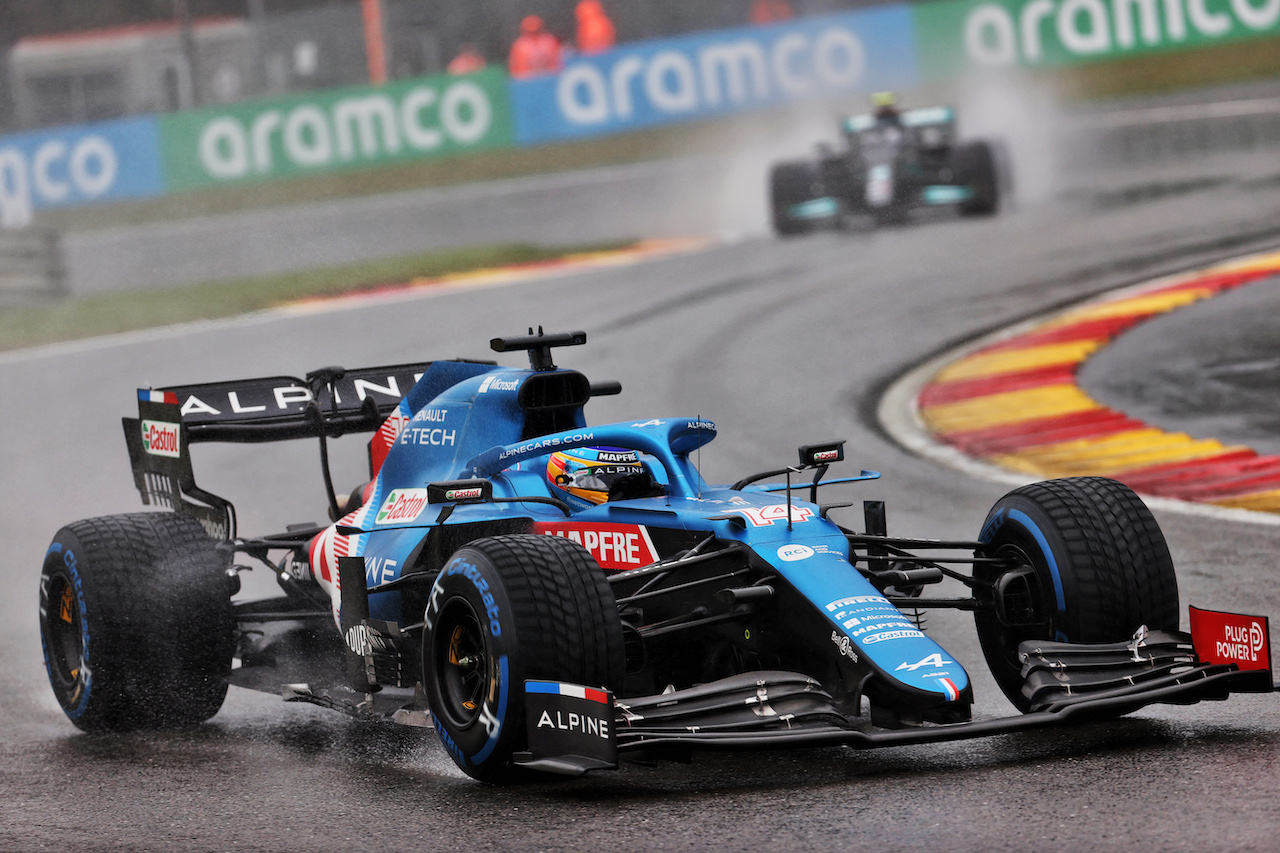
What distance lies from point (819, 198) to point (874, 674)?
52.7 ft

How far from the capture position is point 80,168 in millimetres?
27562

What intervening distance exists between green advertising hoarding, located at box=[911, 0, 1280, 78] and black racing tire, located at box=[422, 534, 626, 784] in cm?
2347

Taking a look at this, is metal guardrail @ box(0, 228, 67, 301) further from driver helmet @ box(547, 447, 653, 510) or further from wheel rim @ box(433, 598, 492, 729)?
wheel rim @ box(433, 598, 492, 729)

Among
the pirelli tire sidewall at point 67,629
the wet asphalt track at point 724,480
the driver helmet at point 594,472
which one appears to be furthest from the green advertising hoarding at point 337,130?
the driver helmet at point 594,472

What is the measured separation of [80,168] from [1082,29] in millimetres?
16241

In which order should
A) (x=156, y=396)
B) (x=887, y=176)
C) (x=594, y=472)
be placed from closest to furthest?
(x=594, y=472), (x=156, y=396), (x=887, y=176)

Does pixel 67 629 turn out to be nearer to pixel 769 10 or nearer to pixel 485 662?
pixel 485 662

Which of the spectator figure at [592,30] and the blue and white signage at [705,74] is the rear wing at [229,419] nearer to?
the blue and white signage at [705,74]

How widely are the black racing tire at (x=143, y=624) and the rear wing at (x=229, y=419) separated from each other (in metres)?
0.49

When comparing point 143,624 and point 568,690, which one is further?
point 143,624

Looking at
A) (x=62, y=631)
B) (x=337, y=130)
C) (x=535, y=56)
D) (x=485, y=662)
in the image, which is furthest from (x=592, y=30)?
(x=485, y=662)

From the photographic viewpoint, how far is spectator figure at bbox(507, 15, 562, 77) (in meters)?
28.4

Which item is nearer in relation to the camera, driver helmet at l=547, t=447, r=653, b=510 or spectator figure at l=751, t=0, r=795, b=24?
driver helmet at l=547, t=447, r=653, b=510

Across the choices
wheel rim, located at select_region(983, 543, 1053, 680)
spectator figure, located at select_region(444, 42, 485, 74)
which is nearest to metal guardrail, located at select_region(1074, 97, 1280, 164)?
spectator figure, located at select_region(444, 42, 485, 74)
